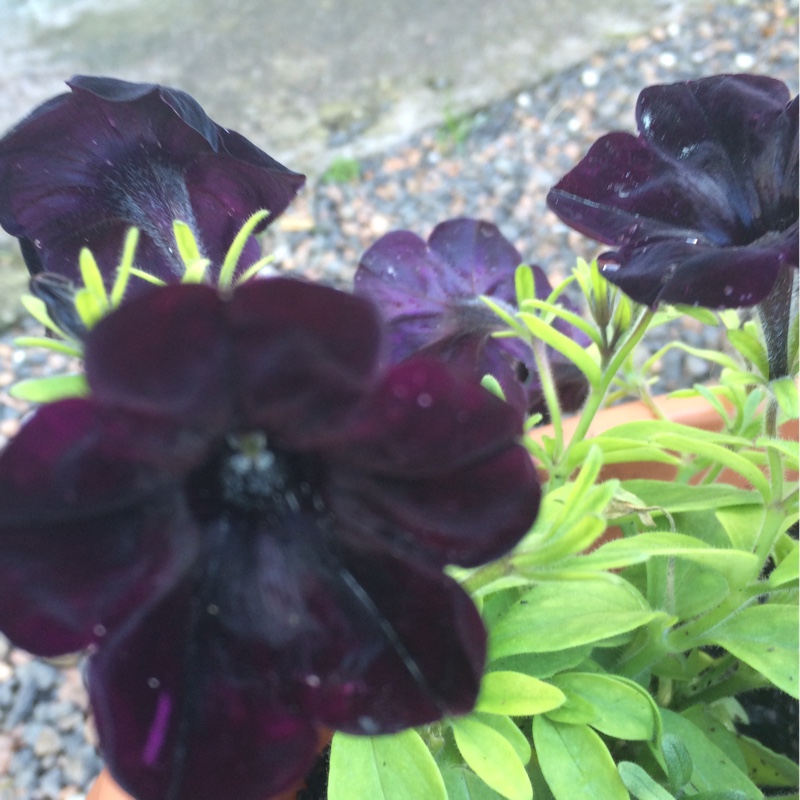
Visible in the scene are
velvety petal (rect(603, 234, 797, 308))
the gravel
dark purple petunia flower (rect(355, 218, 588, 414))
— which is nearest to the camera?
velvety petal (rect(603, 234, 797, 308))

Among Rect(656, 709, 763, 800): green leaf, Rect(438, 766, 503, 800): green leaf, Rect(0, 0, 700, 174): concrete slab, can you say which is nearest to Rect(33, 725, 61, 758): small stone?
Rect(438, 766, 503, 800): green leaf

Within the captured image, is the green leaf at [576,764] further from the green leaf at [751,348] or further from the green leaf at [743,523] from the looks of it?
the green leaf at [751,348]

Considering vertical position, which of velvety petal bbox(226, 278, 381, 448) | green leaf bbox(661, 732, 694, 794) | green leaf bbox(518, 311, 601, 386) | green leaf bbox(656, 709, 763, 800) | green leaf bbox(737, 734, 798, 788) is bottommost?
green leaf bbox(737, 734, 798, 788)

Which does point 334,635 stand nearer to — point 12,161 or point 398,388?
point 398,388

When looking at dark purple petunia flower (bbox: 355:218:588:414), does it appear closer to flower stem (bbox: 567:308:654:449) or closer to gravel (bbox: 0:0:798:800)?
flower stem (bbox: 567:308:654:449)

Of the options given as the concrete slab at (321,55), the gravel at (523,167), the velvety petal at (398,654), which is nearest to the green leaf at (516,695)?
the velvety petal at (398,654)

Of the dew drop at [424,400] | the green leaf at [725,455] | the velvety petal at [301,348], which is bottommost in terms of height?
the green leaf at [725,455]
